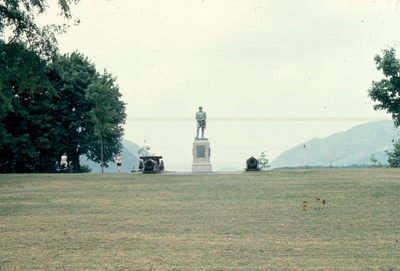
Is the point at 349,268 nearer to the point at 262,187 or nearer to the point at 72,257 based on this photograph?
the point at 72,257

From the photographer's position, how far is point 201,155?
46.7 meters

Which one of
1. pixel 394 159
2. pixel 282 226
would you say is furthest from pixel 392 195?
pixel 394 159

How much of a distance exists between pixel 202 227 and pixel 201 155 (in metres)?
30.0

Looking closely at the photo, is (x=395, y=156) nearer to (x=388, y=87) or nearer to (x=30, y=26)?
(x=388, y=87)

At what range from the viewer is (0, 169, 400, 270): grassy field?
12.5 m

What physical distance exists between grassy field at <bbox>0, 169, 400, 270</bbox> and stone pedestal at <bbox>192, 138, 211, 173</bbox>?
17.1m

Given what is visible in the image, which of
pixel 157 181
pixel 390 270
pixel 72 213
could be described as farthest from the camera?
pixel 157 181

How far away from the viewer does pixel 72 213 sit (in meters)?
20.1

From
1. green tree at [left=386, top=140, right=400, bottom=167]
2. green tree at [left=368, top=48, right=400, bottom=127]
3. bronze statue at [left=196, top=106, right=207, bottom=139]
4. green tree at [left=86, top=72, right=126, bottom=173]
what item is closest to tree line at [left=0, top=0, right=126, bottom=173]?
green tree at [left=86, top=72, right=126, bottom=173]

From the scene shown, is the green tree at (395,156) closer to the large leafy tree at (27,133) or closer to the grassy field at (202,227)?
the large leafy tree at (27,133)

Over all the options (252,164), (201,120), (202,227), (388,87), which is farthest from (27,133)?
(202,227)

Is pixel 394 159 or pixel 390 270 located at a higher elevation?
pixel 394 159

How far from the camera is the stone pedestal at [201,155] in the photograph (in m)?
46.2

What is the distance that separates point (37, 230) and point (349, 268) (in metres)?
8.91
